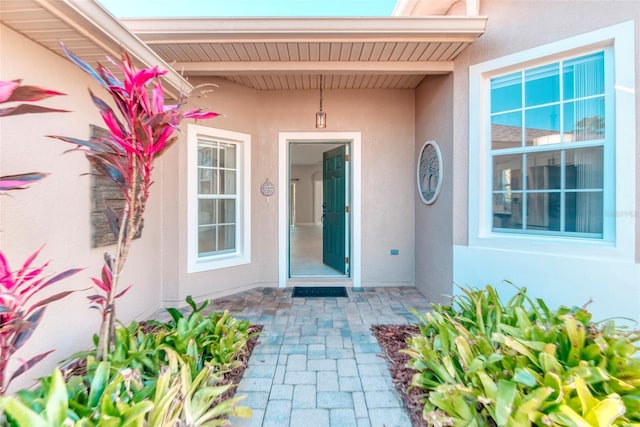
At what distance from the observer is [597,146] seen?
252cm

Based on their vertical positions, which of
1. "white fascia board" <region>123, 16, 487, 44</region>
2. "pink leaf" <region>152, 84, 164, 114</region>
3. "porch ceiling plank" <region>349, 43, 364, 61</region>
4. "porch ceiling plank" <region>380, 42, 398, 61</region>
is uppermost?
"white fascia board" <region>123, 16, 487, 44</region>

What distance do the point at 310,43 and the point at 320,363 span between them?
2.99 meters

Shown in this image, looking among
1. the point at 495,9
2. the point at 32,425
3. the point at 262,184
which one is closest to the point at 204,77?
the point at 262,184

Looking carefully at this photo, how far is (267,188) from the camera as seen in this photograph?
4496mm

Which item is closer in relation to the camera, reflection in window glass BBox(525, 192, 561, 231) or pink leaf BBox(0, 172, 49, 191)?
pink leaf BBox(0, 172, 49, 191)

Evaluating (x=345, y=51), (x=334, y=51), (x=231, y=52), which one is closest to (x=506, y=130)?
(x=345, y=51)

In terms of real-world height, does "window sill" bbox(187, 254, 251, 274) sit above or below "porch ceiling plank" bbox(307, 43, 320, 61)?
below

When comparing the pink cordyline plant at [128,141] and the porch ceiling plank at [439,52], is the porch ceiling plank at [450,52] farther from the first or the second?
the pink cordyline plant at [128,141]

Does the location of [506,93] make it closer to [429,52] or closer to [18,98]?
[429,52]

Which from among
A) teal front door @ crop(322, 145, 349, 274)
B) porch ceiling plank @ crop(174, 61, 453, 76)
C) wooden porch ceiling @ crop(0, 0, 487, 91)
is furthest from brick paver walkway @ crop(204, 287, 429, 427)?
porch ceiling plank @ crop(174, 61, 453, 76)

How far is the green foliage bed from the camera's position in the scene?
1302 mm

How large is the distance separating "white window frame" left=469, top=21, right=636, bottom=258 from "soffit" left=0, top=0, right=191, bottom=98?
113 inches

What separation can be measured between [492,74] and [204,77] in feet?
11.0

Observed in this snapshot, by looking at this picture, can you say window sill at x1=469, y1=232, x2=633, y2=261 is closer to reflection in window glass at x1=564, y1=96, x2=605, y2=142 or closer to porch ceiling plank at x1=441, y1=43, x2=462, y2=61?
reflection in window glass at x1=564, y1=96, x2=605, y2=142
